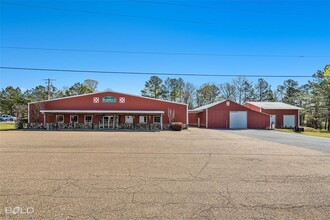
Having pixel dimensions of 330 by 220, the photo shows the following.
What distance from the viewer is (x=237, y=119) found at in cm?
3538

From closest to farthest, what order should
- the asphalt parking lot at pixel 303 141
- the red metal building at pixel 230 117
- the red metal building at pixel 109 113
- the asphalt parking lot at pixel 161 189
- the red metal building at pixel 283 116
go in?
1. the asphalt parking lot at pixel 161 189
2. the asphalt parking lot at pixel 303 141
3. the red metal building at pixel 109 113
4. the red metal building at pixel 230 117
5. the red metal building at pixel 283 116

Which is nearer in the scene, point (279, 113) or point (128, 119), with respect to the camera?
point (128, 119)

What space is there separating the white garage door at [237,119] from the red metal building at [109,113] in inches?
272

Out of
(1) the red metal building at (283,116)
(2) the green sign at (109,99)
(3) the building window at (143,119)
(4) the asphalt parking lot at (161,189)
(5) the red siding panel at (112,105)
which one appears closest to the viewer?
(4) the asphalt parking lot at (161,189)

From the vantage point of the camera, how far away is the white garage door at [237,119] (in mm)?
35375

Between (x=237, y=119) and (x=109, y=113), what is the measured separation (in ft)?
55.6

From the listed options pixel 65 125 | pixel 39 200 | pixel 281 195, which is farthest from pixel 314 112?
pixel 39 200

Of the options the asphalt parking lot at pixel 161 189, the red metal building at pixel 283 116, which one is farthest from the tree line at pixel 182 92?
the asphalt parking lot at pixel 161 189

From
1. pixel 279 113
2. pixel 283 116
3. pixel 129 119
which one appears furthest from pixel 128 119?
pixel 283 116

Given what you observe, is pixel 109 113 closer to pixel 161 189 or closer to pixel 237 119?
pixel 237 119

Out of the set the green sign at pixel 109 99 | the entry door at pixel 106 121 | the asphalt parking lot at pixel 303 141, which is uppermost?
the green sign at pixel 109 99

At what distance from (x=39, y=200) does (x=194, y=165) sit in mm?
4679

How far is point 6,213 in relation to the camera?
4.03 meters

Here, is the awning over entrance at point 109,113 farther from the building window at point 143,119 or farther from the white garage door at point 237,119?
the white garage door at point 237,119
